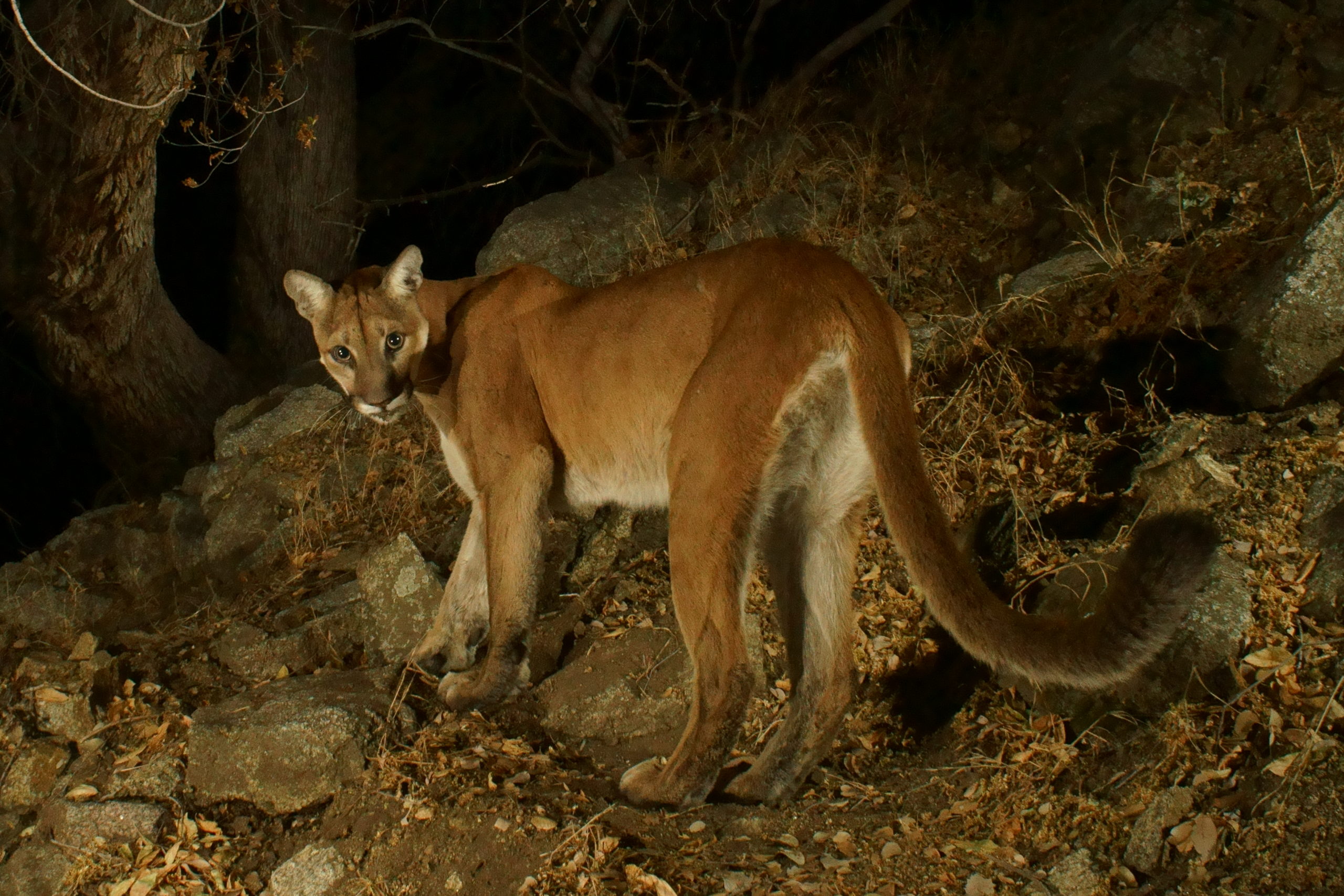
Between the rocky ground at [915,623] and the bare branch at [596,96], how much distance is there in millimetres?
2204

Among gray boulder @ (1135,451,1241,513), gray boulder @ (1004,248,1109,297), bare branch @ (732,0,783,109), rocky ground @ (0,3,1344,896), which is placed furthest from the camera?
bare branch @ (732,0,783,109)

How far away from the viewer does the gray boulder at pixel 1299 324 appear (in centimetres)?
418

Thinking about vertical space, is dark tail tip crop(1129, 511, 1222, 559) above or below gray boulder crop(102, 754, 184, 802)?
above

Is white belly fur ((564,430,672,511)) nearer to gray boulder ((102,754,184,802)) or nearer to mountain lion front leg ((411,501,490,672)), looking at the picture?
mountain lion front leg ((411,501,490,672))

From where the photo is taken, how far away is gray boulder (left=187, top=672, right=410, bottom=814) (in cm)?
415

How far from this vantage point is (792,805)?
3816mm

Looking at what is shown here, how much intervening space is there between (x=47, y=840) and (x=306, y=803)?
1.01 m

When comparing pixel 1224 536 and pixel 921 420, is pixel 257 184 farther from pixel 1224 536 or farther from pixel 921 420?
pixel 1224 536

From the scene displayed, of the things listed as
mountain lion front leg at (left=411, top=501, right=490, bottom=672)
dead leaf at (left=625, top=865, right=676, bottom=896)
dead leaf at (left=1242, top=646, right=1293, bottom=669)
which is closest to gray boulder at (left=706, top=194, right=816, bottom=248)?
mountain lion front leg at (left=411, top=501, right=490, bottom=672)

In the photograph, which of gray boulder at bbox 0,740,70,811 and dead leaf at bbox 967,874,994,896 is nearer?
dead leaf at bbox 967,874,994,896

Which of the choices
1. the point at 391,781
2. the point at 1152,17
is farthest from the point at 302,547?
the point at 1152,17

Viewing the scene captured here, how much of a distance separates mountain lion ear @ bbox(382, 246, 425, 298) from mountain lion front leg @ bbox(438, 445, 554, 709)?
3.19 feet

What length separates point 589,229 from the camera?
7.25m

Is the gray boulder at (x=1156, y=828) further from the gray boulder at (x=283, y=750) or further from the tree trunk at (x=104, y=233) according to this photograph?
the tree trunk at (x=104, y=233)
